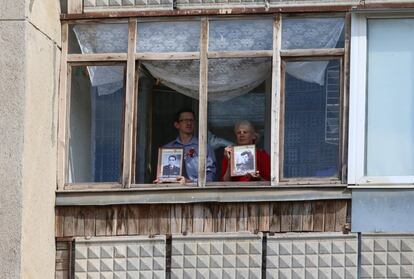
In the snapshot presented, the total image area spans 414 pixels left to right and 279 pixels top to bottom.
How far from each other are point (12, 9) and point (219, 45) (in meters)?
1.94

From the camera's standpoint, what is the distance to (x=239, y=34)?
11492mm

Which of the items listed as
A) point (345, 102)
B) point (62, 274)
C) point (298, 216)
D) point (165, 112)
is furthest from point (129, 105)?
point (345, 102)

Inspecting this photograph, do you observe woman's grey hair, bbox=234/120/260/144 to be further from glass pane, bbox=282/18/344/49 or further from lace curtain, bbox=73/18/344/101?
glass pane, bbox=282/18/344/49

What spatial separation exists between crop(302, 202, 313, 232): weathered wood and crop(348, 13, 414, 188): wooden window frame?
423 mm

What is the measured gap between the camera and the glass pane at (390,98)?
11148mm

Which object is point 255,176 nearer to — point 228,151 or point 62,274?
point 228,151

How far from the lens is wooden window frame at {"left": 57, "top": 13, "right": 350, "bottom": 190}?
36.9ft

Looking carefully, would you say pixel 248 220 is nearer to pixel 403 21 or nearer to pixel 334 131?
pixel 334 131

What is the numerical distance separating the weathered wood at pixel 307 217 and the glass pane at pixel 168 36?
1.79 metres

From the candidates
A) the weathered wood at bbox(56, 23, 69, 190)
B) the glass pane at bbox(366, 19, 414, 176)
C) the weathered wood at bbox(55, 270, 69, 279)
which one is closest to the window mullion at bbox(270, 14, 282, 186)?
the glass pane at bbox(366, 19, 414, 176)

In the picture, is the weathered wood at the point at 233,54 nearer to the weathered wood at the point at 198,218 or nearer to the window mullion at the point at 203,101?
A: the window mullion at the point at 203,101

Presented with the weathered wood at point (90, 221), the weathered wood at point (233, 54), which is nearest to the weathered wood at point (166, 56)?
the weathered wood at point (233, 54)

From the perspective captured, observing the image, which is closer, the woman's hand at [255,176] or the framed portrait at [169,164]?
the woman's hand at [255,176]

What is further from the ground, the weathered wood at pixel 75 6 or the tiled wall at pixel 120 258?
the weathered wood at pixel 75 6
